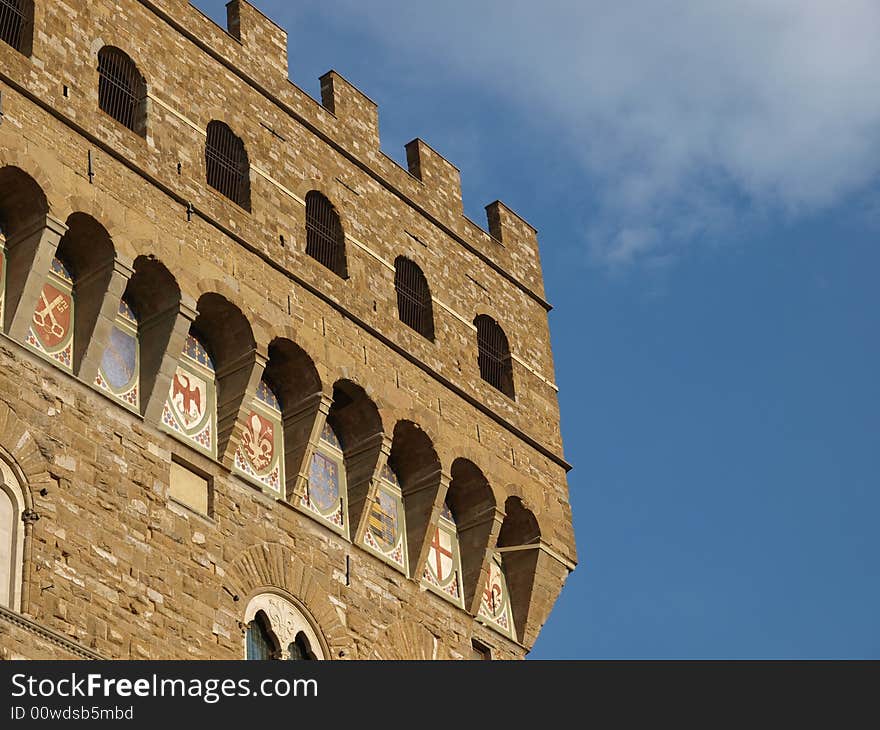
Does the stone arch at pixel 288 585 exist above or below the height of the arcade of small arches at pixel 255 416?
below

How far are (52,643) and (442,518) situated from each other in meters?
7.65

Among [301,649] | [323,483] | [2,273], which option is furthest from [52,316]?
[301,649]

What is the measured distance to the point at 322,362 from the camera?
Result: 90.2 feet

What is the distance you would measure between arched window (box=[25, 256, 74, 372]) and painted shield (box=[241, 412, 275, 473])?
102 inches

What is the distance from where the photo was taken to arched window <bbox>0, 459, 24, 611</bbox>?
22656 mm

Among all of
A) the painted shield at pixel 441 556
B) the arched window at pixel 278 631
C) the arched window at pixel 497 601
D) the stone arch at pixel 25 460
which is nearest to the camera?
the stone arch at pixel 25 460

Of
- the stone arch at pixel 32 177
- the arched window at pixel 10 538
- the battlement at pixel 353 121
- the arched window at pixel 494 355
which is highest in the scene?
the battlement at pixel 353 121

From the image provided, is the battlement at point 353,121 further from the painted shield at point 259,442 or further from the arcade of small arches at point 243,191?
the painted shield at point 259,442

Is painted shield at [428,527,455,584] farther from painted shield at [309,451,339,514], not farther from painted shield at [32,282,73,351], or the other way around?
painted shield at [32,282,73,351]

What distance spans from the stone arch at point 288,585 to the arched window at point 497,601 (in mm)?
3096

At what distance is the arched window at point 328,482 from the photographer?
27.1 m

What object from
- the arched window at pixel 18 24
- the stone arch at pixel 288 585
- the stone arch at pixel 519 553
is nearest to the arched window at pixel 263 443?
the stone arch at pixel 288 585

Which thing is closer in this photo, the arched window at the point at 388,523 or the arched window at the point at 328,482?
the arched window at the point at 328,482

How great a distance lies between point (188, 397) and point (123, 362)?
3.24ft
